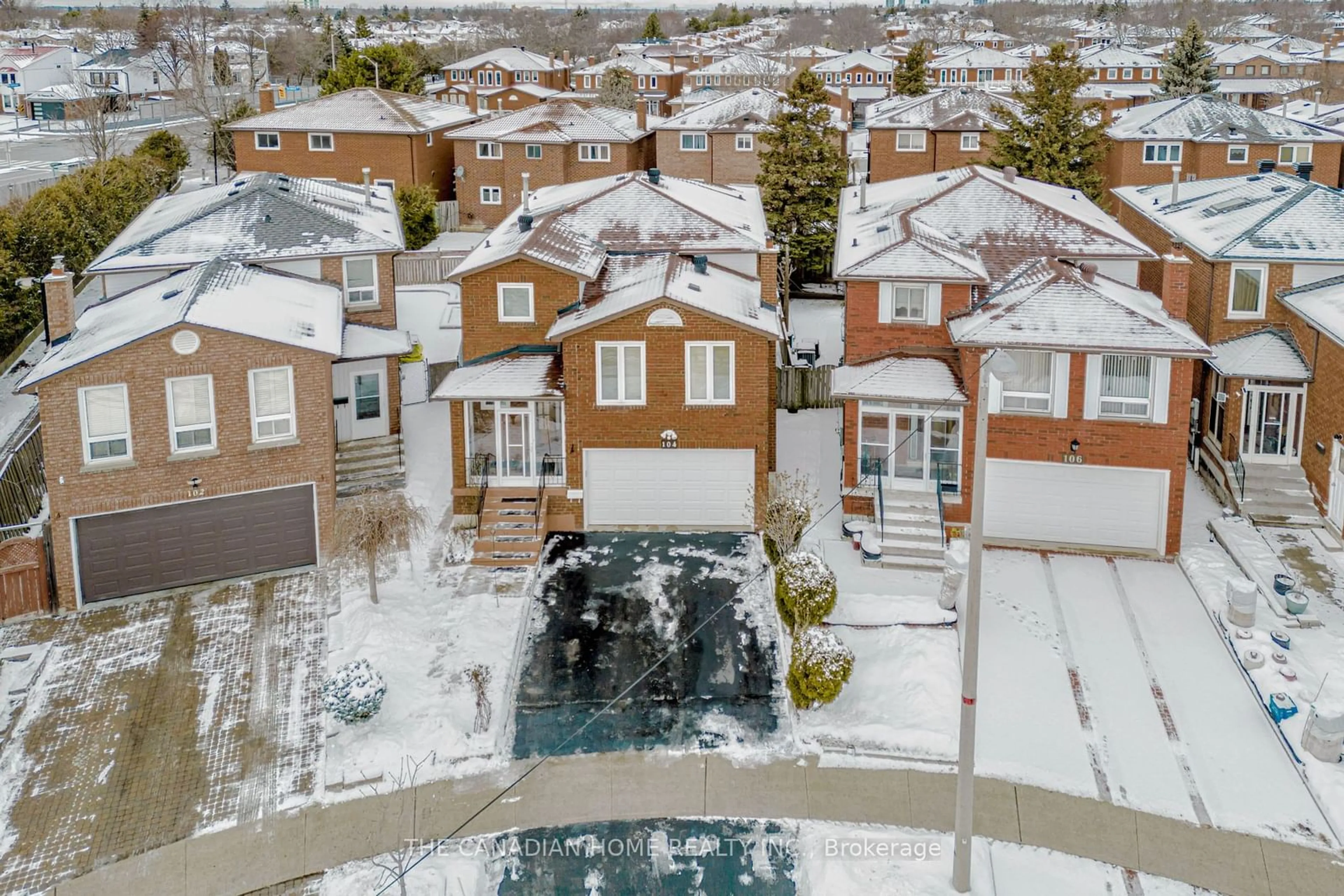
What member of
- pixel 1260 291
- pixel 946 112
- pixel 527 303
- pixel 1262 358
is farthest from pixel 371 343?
pixel 946 112

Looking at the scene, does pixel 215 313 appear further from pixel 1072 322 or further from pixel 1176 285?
pixel 1176 285

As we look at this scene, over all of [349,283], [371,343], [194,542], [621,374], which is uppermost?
[349,283]

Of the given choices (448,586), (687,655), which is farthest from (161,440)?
(687,655)

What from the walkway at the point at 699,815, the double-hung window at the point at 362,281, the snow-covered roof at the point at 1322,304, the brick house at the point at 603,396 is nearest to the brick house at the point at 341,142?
the double-hung window at the point at 362,281

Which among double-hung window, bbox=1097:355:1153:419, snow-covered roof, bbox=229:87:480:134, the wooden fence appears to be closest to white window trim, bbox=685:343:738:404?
the wooden fence

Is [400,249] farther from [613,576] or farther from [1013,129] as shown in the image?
[1013,129]

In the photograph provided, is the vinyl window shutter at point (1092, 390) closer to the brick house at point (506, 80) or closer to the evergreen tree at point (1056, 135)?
the evergreen tree at point (1056, 135)
